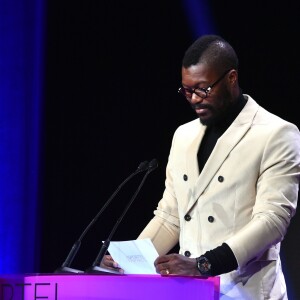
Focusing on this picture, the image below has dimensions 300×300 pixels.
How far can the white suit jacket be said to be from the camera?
2.52 meters

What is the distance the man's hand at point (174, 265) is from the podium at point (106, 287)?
0.13 metres

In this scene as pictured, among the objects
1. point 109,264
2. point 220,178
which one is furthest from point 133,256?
point 220,178

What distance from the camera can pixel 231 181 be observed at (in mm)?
2680

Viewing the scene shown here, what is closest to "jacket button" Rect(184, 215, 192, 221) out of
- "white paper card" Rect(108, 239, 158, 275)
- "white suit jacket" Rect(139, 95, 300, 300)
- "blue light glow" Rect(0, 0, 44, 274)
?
"white suit jacket" Rect(139, 95, 300, 300)

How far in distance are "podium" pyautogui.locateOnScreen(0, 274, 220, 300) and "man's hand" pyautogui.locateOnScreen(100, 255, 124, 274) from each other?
0.45 metres

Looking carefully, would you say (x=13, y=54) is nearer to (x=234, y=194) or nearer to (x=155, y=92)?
(x=155, y=92)

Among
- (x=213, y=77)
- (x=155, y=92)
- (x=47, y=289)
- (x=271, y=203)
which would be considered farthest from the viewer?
(x=155, y=92)

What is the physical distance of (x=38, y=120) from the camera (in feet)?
14.0

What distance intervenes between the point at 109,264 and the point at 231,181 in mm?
536

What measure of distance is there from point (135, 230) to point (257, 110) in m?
1.69

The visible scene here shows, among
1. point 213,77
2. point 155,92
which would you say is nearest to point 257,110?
point 213,77

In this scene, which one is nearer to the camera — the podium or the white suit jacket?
the podium

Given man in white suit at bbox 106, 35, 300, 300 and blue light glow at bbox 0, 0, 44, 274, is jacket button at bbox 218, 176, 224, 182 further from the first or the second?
blue light glow at bbox 0, 0, 44, 274

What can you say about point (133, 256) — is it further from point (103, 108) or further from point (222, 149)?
point (103, 108)
